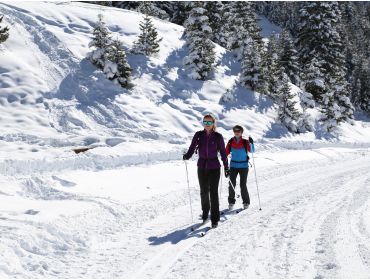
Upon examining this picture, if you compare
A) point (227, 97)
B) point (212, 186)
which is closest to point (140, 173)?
point (212, 186)

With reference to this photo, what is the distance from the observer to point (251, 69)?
26859mm

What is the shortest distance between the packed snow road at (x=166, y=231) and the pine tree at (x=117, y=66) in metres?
9.64

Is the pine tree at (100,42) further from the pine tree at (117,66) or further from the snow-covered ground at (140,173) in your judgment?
the snow-covered ground at (140,173)

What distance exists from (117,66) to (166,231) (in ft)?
50.4

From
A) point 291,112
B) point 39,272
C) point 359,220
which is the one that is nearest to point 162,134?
point 291,112

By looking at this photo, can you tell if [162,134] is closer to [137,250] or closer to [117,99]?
[117,99]

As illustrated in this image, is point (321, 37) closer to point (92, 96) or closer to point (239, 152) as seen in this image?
Answer: point (92, 96)

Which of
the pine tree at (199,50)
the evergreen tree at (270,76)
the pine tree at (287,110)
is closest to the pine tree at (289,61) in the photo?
the evergreen tree at (270,76)

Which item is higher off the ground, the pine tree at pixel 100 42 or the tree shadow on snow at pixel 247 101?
the pine tree at pixel 100 42

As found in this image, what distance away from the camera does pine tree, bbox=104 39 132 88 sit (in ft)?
71.1

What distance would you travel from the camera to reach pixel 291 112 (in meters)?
26.2

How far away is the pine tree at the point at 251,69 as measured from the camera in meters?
26.9

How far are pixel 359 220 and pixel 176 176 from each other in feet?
23.2

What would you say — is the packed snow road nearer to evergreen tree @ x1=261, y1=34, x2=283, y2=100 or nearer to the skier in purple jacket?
the skier in purple jacket
